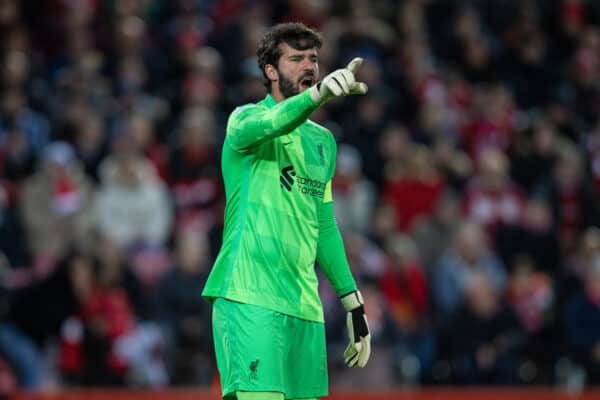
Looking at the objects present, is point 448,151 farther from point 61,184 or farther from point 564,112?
point 61,184

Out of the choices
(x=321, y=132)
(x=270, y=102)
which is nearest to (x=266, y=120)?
(x=270, y=102)

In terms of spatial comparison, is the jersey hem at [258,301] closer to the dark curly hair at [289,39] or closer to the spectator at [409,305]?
the dark curly hair at [289,39]

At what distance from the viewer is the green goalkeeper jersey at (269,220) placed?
624 centimetres

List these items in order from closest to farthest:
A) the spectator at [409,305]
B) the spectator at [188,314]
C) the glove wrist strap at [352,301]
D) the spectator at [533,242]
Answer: the glove wrist strap at [352,301], the spectator at [188,314], the spectator at [409,305], the spectator at [533,242]

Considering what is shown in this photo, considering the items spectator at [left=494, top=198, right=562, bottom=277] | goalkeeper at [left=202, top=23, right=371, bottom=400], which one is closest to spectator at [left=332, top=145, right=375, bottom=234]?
spectator at [left=494, top=198, right=562, bottom=277]

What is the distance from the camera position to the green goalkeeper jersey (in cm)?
624

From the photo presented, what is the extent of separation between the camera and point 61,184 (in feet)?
43.7

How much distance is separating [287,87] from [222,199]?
7.38 meters

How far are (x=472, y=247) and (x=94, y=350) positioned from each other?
419 centimetres

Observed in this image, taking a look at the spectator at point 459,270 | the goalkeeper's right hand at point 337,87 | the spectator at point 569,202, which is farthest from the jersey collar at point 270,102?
the spectator at point 569,202

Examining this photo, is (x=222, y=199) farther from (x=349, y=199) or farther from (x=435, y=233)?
(x=435, y=233)

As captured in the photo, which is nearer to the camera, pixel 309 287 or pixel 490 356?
pixel 309 287

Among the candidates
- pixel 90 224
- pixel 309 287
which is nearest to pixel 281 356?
pixel 309 287

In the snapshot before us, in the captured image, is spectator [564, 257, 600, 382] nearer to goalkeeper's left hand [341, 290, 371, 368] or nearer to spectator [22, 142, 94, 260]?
spectator [22, 142, 94, 260]
